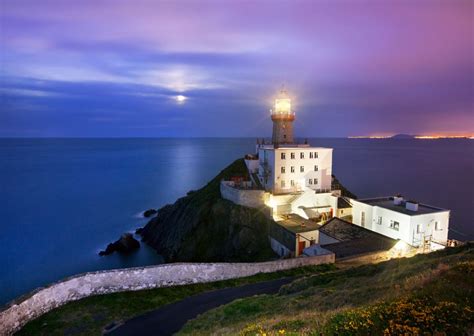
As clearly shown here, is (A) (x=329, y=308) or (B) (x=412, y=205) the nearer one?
(A) (x=329, y=308)

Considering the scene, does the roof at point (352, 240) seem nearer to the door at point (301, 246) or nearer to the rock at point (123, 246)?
the door at point (301, 246)

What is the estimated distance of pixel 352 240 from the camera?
73.0 ft

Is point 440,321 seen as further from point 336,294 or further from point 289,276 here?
point 289,276

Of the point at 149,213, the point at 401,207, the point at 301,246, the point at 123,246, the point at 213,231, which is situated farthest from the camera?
the point at 149,213

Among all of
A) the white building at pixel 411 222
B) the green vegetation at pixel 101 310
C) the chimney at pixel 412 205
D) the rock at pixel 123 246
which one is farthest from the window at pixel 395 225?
the rock at pixel 123 246

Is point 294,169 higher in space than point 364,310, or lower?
higher

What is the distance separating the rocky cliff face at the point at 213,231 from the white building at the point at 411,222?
33.2ft

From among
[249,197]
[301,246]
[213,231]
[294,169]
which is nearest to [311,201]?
[294,169]

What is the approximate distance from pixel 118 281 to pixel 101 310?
174 centimetres

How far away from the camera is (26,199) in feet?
190

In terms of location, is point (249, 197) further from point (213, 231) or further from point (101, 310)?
point (101, 310)

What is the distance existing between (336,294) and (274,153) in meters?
21.9

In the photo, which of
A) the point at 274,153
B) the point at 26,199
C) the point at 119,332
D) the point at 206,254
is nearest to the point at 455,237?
the point at 274,153

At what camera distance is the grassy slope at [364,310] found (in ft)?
23.5
